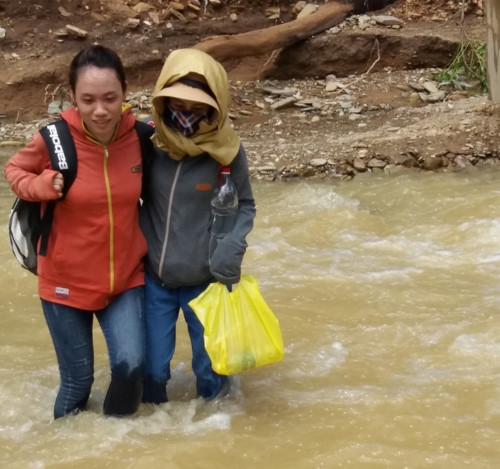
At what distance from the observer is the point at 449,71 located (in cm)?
1124

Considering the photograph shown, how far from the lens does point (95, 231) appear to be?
10.2ft

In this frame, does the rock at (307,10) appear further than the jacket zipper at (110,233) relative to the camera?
Yes

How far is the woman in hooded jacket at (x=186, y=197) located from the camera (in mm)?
3105

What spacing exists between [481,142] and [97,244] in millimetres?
5859

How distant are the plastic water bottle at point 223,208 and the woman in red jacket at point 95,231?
0.29 metres

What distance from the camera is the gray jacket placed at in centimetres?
323

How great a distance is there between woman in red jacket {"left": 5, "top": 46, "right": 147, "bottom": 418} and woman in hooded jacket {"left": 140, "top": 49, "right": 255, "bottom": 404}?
0.33ft

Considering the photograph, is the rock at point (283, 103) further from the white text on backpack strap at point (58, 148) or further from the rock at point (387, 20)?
the white text on backpack strap at point (58, 148)

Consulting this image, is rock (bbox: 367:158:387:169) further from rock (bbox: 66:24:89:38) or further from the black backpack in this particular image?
rock (bbox: 66:24:89:38)

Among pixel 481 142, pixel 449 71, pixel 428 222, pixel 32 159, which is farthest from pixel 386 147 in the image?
pixel 32 159

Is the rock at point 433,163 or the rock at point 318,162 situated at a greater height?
the rock at point 318,162

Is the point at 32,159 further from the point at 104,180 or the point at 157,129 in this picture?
the point at 157,129

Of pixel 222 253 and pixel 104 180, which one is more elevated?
pixel 104 180

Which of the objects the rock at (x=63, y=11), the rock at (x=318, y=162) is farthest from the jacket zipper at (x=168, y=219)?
the rock at (x=63, y=11)
